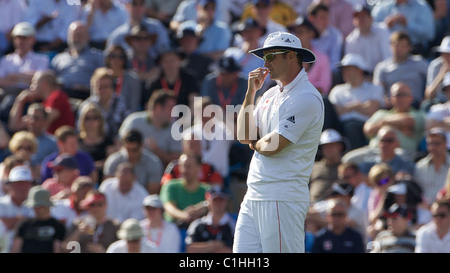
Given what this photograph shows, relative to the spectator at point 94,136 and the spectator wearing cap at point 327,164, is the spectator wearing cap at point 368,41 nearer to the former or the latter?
the spectator wearing cap at point 327,164

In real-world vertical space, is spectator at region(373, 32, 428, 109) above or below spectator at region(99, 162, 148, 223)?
above

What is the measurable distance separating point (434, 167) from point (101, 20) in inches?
220

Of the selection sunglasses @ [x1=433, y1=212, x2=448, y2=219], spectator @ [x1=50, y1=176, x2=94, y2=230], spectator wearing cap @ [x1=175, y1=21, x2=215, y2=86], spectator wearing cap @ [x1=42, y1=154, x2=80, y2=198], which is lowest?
sunglasses @ [x1=433, y1=212, x2=448, y2=219]

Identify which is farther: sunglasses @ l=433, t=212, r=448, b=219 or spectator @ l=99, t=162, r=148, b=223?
spectator @ l=99, t=162, r=148, b=223

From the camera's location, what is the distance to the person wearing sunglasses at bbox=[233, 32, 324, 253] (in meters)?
→ 6.55

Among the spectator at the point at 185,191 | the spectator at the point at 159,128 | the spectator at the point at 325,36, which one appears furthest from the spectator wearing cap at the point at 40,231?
the spectator at the point at 325,36

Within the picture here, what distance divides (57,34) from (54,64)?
3.39 feet

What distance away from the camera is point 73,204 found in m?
10.8

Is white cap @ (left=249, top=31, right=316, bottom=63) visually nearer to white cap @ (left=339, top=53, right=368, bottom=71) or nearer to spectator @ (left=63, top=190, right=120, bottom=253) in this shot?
spectator @ (left=63, top=190, right=120, bottom=253)

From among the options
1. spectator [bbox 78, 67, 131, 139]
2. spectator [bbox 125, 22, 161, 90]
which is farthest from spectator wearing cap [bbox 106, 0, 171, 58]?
spectator [bbox 78, 67, 131, 139]

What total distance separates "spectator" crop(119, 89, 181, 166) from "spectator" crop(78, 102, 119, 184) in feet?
0.78

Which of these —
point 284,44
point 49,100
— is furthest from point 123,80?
point 284,44

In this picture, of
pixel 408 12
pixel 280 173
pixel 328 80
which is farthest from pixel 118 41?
pixel 280 173

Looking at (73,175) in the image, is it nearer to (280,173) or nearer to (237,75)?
(237,75)
